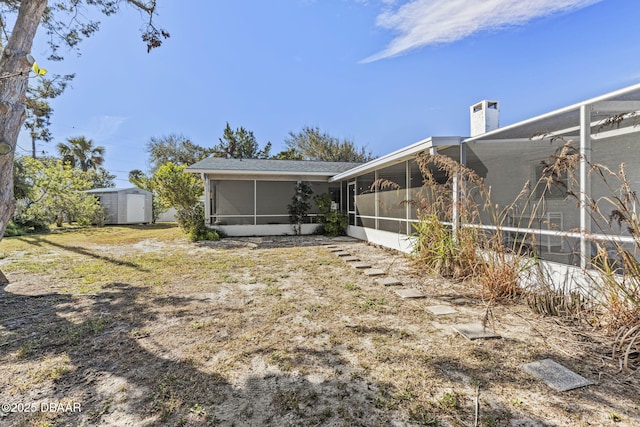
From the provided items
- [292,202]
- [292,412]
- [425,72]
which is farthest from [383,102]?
[292,412]

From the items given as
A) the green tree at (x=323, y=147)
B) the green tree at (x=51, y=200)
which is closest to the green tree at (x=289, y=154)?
the green tree at (x=323, y=147)

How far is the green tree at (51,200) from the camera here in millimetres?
14328

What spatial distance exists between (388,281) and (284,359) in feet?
10.1

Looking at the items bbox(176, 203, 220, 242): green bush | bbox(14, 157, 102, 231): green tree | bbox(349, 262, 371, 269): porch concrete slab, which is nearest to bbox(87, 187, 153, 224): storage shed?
bbox(14, 157, 102, 231): green tree

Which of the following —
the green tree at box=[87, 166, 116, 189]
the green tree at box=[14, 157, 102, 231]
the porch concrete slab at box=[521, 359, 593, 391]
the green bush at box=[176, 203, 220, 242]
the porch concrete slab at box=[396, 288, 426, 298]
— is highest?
the green tree at box=[87, 166, 116, 189]

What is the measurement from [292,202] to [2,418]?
1136 centimetres

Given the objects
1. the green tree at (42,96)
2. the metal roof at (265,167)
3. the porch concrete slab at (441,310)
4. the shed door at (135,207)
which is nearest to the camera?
the porch concrete slab at (441,310)

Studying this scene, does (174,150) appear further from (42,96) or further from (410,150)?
(410,150)

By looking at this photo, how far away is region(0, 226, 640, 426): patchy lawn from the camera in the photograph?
1902 mm

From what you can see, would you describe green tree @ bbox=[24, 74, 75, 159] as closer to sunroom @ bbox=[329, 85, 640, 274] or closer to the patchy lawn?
the patchy lawn

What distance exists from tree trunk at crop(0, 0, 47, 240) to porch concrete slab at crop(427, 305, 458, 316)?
6.49 metres

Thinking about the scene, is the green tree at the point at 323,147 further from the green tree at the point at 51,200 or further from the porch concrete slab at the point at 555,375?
the porch concrete slab at the point at 555,375

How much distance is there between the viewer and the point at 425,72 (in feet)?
39.6

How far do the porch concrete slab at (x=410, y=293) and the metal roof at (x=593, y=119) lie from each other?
261 cm
